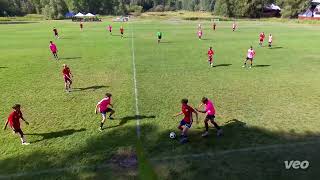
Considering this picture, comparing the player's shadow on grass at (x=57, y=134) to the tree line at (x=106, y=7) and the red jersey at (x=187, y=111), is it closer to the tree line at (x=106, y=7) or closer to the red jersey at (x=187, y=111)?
the red jersey at (x=187, y=111)

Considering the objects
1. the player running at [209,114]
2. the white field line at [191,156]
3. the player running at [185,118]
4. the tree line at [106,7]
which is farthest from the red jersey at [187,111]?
the tree line at [106,7]

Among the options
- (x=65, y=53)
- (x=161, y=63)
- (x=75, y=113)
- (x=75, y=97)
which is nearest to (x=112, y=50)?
(x=65, y=53)

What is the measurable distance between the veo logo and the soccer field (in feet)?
0.66

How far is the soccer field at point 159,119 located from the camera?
11.7 metres

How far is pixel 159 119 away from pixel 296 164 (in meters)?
6.89

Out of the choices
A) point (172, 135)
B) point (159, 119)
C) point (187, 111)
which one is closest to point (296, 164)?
point (187, 111)

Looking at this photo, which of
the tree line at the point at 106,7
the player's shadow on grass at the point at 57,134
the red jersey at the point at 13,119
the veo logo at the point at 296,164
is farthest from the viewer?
the tree line at the point at 106,7

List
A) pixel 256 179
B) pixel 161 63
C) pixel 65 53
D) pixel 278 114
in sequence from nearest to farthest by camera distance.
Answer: pixel 256 179 → pixel 278 114 → pixel 161 63 → pixel 65 53

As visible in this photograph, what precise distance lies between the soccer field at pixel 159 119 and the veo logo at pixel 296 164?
0.20m

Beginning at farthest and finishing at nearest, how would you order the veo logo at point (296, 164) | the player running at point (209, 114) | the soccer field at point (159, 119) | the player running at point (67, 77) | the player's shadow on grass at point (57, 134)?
the player running at point (67, 77), the player's shadow on grass at point (57, 134), the player running at point (209, 114), the soccer field at point (159, 119), the veo logo at point (296, 164)

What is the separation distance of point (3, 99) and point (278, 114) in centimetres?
1669

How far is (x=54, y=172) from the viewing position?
37.8 feet

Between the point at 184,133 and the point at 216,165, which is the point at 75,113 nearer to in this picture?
the point at 184,133

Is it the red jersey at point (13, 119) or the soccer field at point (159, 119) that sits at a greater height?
the red jersey at point (13, 119)
